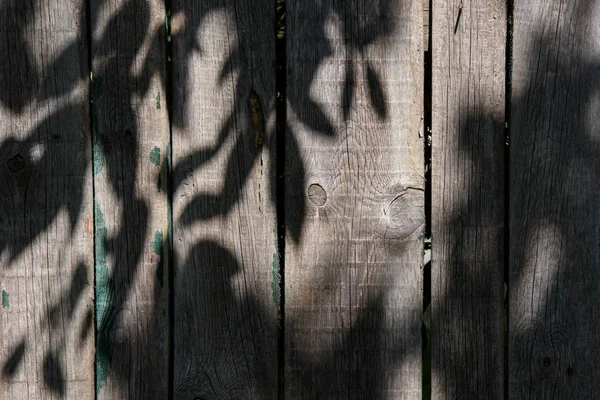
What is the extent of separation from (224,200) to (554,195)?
3.15 ft

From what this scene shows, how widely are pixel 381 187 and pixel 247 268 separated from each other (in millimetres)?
455

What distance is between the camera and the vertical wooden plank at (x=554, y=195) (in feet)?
6.77

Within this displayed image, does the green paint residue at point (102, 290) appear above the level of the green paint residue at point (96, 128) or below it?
below

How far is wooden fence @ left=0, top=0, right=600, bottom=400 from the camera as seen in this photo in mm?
2055

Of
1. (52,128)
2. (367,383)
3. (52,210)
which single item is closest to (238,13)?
(52,128)

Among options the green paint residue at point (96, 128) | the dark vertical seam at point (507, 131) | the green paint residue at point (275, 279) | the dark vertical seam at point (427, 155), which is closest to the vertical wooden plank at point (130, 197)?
the green paint residue at point (96, 128)

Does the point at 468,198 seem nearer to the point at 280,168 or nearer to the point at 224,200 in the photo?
the point at 280,168

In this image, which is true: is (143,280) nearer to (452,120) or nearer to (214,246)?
(214,246)

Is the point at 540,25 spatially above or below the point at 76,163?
above

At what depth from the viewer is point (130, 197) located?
2.09 metres

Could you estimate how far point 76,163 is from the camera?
2.09m

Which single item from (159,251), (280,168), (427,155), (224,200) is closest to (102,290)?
(159,251)

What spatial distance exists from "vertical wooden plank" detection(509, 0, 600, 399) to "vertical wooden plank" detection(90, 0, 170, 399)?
1.03m

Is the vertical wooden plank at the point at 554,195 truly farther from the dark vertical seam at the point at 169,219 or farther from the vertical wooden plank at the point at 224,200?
the dark vertical seam at the point at 169,219
